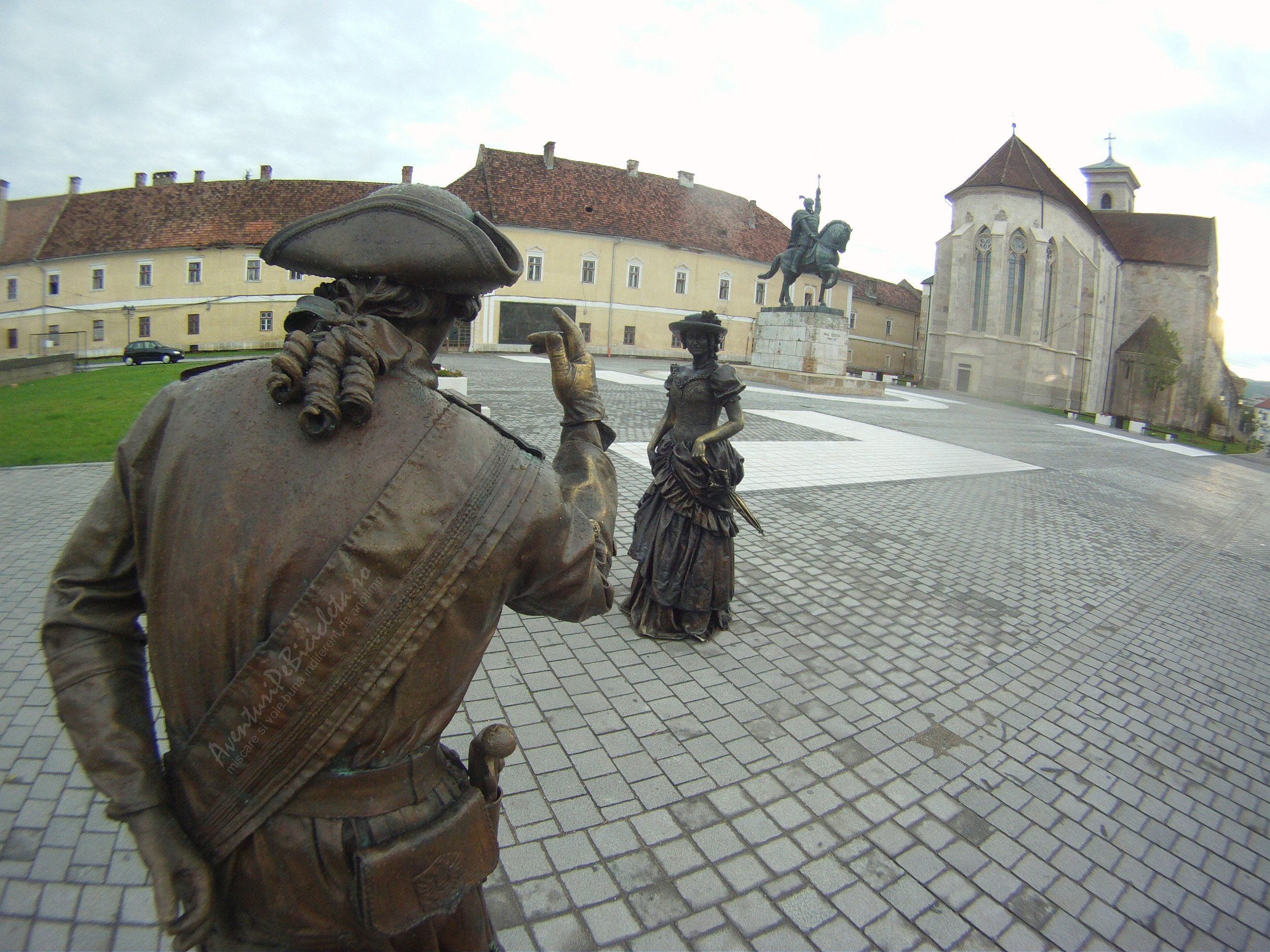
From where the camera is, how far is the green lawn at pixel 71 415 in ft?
34.9

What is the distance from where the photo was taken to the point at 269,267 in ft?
116

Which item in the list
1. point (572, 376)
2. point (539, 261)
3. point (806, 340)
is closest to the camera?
point (572, 376)

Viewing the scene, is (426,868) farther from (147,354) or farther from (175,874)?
(147,354)

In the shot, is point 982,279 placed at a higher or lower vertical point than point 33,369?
higher

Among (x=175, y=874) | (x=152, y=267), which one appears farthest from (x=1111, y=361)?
(x=175, y=874)

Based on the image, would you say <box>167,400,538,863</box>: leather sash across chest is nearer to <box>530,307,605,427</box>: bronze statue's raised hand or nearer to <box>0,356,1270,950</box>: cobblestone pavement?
<box>530,307,605,427</box>: bronze statue's raised hand

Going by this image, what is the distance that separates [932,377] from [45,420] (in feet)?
139

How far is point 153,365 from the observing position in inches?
925

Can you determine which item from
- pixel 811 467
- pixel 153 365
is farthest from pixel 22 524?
pixel 153 365

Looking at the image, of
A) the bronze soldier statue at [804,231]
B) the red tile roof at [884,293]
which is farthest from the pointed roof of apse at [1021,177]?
the bronze soldier statue at [804,231]

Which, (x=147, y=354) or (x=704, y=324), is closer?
(x=704, y=324)

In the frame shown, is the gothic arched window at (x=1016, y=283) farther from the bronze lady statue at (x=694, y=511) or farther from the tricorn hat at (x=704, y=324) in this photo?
the bronze lady statue at (x=694, y=511)

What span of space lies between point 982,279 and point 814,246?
20738 mm

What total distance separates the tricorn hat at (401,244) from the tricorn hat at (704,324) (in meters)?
3.89
